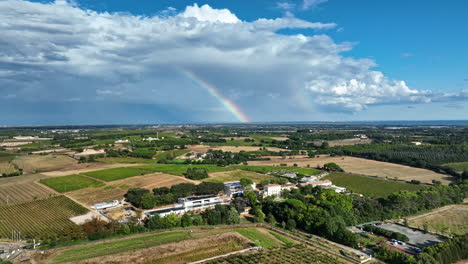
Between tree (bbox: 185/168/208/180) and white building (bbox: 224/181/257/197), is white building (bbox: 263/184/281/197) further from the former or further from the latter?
tree (bbox: 185/168/208/180)

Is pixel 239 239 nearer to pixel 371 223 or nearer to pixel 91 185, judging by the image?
pixel 371 223

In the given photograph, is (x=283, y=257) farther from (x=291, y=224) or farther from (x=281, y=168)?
(x=281, y=168)

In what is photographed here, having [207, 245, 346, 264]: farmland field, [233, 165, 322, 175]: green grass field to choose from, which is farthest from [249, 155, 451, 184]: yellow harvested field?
[207, 245, 346, 264]: farmland field

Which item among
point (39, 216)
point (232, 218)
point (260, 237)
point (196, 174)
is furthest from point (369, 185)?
point (39, 216)

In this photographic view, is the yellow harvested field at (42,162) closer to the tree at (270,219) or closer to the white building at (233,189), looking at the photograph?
the white building at (233,189)

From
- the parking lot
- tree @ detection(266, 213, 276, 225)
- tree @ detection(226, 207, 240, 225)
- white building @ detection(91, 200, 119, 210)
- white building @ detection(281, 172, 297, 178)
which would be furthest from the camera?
white building @ detection(281, 172, 297, 178)

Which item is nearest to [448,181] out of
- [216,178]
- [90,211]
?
[216,178]

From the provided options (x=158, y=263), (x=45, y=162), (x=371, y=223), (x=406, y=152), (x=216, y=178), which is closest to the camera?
(x=158, y=263)
